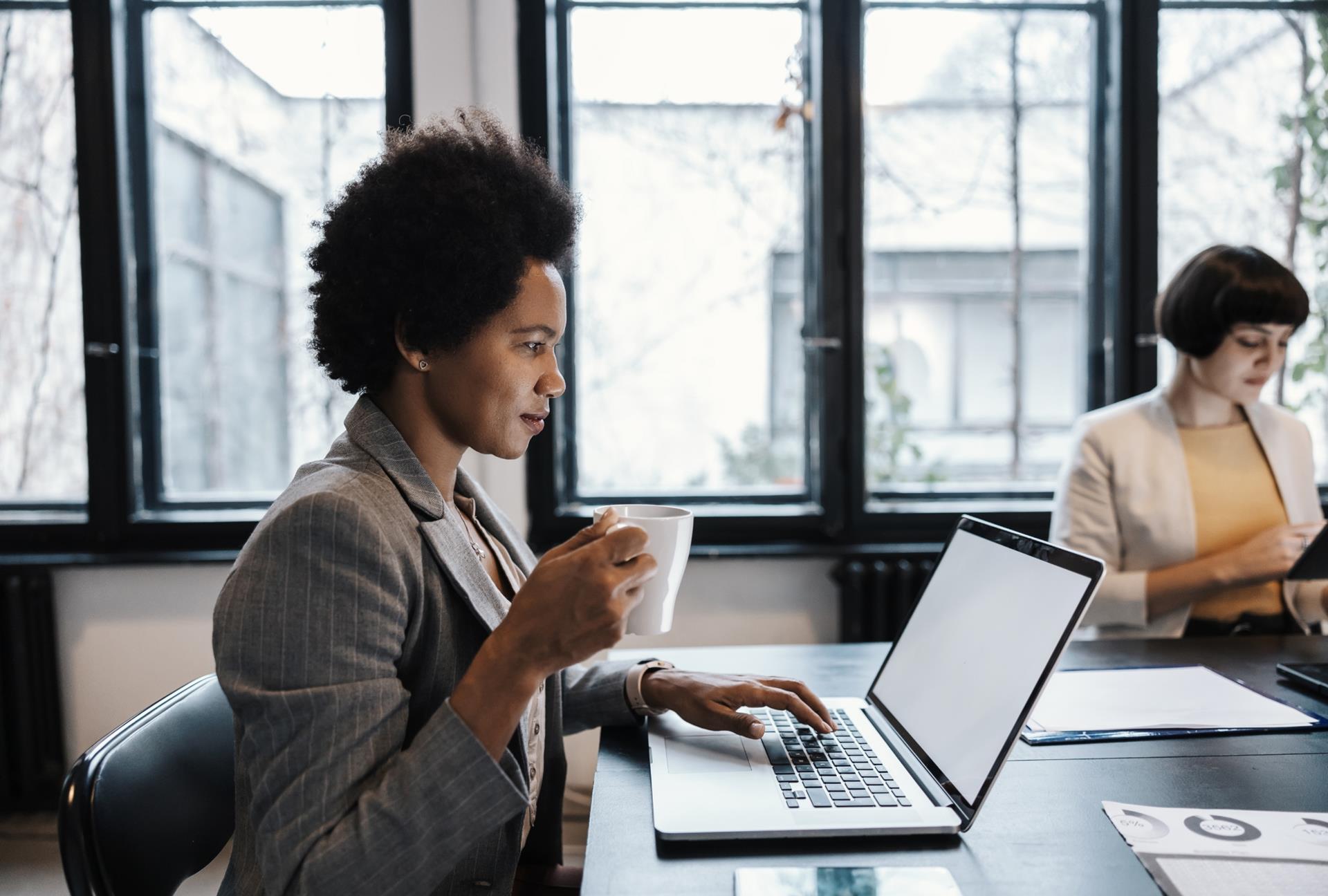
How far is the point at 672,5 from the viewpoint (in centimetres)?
238

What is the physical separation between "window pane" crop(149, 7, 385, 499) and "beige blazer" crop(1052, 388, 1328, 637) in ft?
5.97

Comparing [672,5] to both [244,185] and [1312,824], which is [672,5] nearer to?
[244,185]

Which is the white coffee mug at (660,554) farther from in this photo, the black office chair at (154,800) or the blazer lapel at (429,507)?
the black office chair at (154,800)

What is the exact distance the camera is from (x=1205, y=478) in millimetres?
1692

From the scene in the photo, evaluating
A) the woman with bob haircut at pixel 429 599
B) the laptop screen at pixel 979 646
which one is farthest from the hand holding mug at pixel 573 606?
the laptop screen at pixel 979 646

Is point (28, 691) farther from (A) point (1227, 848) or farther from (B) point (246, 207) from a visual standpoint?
(A) point (1227, 848)

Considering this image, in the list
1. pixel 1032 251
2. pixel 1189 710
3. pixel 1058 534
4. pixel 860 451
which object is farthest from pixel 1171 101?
pixel 1189 710

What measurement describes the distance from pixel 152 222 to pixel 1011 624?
7.76ft

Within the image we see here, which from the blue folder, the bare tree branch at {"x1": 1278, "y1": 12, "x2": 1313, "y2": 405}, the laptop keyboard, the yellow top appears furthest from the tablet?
the bare tree branch at {"x1": 1278, "y1": 12, "x2": 1313, "y2": 405}

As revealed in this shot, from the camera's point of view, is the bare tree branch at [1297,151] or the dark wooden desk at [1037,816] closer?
the dark wooden desk at [1037,816]

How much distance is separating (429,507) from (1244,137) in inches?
100

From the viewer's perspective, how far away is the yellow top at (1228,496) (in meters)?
1.61

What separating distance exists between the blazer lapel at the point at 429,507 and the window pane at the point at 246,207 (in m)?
1.61

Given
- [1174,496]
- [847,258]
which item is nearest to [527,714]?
[1174,496]
